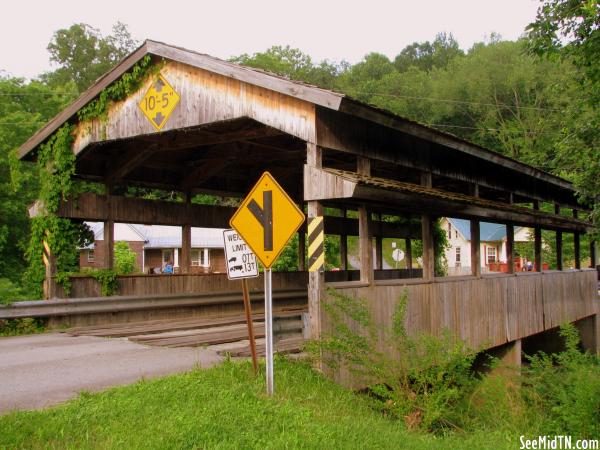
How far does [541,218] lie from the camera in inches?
597

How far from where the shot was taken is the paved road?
22.6 ft

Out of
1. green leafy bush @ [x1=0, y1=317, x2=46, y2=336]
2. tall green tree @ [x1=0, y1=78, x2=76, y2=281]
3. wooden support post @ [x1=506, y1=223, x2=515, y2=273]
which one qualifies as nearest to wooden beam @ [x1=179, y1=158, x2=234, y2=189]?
green leafy bush @ [x1=0, y1=317, x2=46, y2=336]

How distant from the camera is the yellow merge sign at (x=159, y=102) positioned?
10641 millimetres

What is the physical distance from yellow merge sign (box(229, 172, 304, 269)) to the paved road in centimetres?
183

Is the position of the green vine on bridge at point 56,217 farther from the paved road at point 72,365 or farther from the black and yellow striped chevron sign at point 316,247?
the black and yellow striped chevron sign at point 316,247

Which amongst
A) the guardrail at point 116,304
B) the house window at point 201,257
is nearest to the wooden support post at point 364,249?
the guardrail at point 116,304

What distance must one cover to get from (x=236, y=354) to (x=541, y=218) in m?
9.38

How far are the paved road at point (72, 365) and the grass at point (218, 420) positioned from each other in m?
0.62

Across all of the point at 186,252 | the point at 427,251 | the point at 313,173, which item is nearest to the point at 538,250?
the point at 427,251

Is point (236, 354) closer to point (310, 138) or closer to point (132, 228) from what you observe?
point (310, 138)

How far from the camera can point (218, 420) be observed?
225 inches

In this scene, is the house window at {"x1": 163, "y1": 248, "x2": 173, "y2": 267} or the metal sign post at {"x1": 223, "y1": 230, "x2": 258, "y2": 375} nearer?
the metal sign post at {"x1": 223, "y1": 230, "x2": 258, "y2": 375}

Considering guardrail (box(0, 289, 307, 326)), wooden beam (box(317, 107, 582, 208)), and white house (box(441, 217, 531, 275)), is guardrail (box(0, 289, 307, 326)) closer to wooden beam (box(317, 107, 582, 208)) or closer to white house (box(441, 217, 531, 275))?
wooden beam (box(317, 107, 582, 208))

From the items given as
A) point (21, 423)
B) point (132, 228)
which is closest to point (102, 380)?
point (21, 423)
